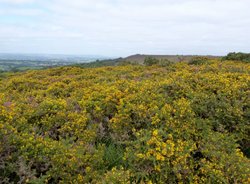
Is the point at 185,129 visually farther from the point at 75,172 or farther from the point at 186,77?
the point at 186,77

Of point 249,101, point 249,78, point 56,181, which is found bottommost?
point 56,181

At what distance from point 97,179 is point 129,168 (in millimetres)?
537

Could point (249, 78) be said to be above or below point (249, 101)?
above

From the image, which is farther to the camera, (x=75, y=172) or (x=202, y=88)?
(x=202, y=88)

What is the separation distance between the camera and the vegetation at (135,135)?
360 cm

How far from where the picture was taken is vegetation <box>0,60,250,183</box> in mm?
3600

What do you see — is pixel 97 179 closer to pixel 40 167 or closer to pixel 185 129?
pixel 40 167

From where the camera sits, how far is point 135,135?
4.32m

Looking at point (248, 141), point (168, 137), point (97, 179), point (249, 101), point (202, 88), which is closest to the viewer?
point (97, 179)

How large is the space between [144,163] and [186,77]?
12.0 ft

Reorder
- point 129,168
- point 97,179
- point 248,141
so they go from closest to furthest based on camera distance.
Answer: point 97,179, point 129,168, point 248,141

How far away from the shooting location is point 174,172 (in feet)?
11.9

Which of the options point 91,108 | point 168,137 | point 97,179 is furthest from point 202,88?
point 97,179

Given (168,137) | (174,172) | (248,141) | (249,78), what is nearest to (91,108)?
(168,137)
